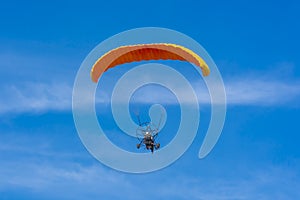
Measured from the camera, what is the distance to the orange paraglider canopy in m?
69.4

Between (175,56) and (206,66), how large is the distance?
3.43 metres

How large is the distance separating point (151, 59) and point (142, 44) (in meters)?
2.47

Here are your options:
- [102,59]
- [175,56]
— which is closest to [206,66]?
[175,56]

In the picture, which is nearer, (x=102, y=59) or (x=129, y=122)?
(x=102, y=59)

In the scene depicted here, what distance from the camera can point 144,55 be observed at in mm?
71812

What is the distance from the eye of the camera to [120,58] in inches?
2832

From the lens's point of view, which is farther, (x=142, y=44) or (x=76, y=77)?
(x=76, y=77)

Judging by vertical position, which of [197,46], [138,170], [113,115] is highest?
[197,46]

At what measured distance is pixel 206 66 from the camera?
69.8m

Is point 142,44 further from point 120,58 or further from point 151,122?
point 151,122

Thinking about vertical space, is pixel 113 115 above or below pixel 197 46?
below

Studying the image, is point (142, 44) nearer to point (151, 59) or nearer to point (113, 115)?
point (151, 59)

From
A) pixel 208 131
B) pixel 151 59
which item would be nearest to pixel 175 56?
pixel 151 59

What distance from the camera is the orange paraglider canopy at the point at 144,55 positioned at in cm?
6938
